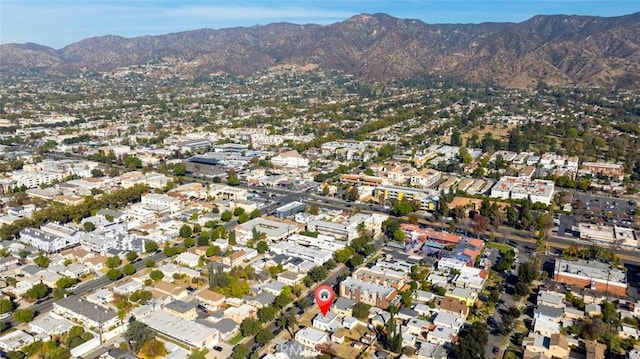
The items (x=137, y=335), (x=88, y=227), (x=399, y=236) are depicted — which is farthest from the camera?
(x=88, y=227)

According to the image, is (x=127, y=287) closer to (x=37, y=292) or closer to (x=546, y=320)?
(x=37, y=292)

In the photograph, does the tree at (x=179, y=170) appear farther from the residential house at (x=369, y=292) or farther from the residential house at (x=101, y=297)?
the residential house at (x=369, y=292)

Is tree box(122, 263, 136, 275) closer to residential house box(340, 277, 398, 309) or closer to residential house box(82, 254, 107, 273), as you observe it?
residential house box(82, 254, 107, 273)

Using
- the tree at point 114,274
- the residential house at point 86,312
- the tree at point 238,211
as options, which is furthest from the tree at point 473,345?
the tree at point 238,211

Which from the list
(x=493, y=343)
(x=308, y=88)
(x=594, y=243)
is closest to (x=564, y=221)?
(x=594, y=243)

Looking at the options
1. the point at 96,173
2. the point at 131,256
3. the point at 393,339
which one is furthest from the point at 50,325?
the point at 96,173
